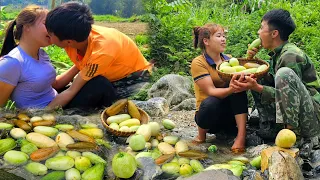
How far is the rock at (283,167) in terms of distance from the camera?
2568 millimetres

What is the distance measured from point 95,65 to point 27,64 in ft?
2.05

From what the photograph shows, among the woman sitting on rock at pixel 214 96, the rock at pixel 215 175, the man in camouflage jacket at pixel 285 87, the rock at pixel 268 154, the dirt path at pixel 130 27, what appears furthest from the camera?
the dirt path at pixel 130 27

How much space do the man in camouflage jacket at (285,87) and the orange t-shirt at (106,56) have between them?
1262 millimetres

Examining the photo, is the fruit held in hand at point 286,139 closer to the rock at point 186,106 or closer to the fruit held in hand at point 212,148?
the fruit held in hand at point 212,148

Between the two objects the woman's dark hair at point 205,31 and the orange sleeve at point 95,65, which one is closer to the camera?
the woman's dark hair at point 205,31

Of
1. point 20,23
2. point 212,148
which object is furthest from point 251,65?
point 20,23

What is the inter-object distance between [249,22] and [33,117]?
5.58 meters

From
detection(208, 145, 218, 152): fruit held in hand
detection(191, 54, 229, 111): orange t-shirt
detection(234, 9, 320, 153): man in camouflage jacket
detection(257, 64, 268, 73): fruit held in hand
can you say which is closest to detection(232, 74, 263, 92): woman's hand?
detection(234, 9, 320, 153): man in camouflage jacket

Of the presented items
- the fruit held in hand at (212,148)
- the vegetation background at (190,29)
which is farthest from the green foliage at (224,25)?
the fruit held in hand at (212,148)

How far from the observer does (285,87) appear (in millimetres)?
3188

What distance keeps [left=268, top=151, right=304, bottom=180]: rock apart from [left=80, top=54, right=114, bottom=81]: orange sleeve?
1875mm

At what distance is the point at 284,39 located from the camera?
11.7 feet

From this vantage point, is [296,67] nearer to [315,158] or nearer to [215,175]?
[315,158]

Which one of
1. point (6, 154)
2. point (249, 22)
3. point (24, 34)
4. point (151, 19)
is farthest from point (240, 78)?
point (151, 19)
